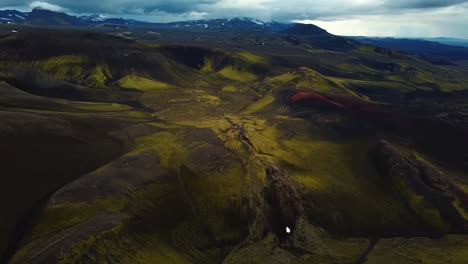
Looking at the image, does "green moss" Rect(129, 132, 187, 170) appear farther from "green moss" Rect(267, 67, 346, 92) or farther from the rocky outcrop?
"green moss" Rect(267, 67, 346, 92)

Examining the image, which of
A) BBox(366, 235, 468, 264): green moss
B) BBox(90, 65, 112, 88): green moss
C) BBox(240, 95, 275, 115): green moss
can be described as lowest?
BBox(366, 235, 468, 264): green moss

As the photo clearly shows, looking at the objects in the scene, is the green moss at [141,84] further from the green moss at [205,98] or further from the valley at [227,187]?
the valley at [227,187]

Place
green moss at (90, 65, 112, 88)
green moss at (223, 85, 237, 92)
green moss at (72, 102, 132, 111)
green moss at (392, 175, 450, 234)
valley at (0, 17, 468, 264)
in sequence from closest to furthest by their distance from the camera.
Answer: valley at (0, 17, 468, 264) → green moss at (392, 175, 450, 234) → green moss at (72, 102, 132, 111) → green moss at (90, 65, 112, 88) → green moss at (223, 85, 237, 92)

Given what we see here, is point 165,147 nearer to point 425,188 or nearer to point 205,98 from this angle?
point 425,188

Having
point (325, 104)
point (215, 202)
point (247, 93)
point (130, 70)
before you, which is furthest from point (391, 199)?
point (130, 70)

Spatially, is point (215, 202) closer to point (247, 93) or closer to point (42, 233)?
point (42, 233)

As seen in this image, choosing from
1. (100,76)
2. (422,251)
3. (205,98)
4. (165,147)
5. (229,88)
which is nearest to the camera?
(422,251)

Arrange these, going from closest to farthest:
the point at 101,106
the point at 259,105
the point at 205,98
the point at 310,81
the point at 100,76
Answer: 1. the point at 101,106
2. the point at 259,105
3. the point at 205,98
4. the point at 100,76
5. the point at 310,81

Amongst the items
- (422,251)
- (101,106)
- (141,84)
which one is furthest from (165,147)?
(141,84)

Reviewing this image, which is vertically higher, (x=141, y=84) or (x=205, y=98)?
(x=141, y=84)

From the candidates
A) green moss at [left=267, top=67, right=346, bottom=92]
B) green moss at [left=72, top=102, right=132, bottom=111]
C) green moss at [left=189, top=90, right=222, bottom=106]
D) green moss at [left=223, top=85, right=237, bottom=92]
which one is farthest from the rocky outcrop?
green moss at [left=223, top=85, right=237, bottom=92]
